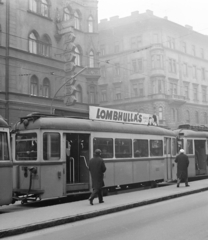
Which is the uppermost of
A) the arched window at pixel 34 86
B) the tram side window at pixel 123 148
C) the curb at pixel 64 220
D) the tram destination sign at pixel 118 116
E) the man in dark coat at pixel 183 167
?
the arched window at pixel 34 86

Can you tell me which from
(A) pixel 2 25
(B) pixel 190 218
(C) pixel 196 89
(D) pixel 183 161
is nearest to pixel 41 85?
(A) pixel 2 25

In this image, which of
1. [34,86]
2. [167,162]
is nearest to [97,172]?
[167,162]

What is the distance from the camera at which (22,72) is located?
29.1m

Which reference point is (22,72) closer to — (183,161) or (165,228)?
(183,161)

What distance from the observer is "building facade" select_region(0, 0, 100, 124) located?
92.0ft

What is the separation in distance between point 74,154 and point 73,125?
1.12 metres

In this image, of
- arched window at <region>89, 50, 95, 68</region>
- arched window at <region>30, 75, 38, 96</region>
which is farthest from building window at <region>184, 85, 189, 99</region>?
arched window at <region>30, 75, 38, 96</region>

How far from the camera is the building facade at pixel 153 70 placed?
5234cm

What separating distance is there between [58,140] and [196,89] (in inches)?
1972

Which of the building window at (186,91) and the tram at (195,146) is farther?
the building window at (186,91)

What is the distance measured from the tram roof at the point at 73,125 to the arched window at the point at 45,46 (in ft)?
59.0

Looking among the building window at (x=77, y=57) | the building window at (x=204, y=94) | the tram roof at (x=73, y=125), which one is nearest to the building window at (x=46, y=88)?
the building window at (x=77, y=57)

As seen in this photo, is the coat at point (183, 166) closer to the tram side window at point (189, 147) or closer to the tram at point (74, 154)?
the tram at point (74, 154)

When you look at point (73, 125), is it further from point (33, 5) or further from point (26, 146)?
point (33, 5)
